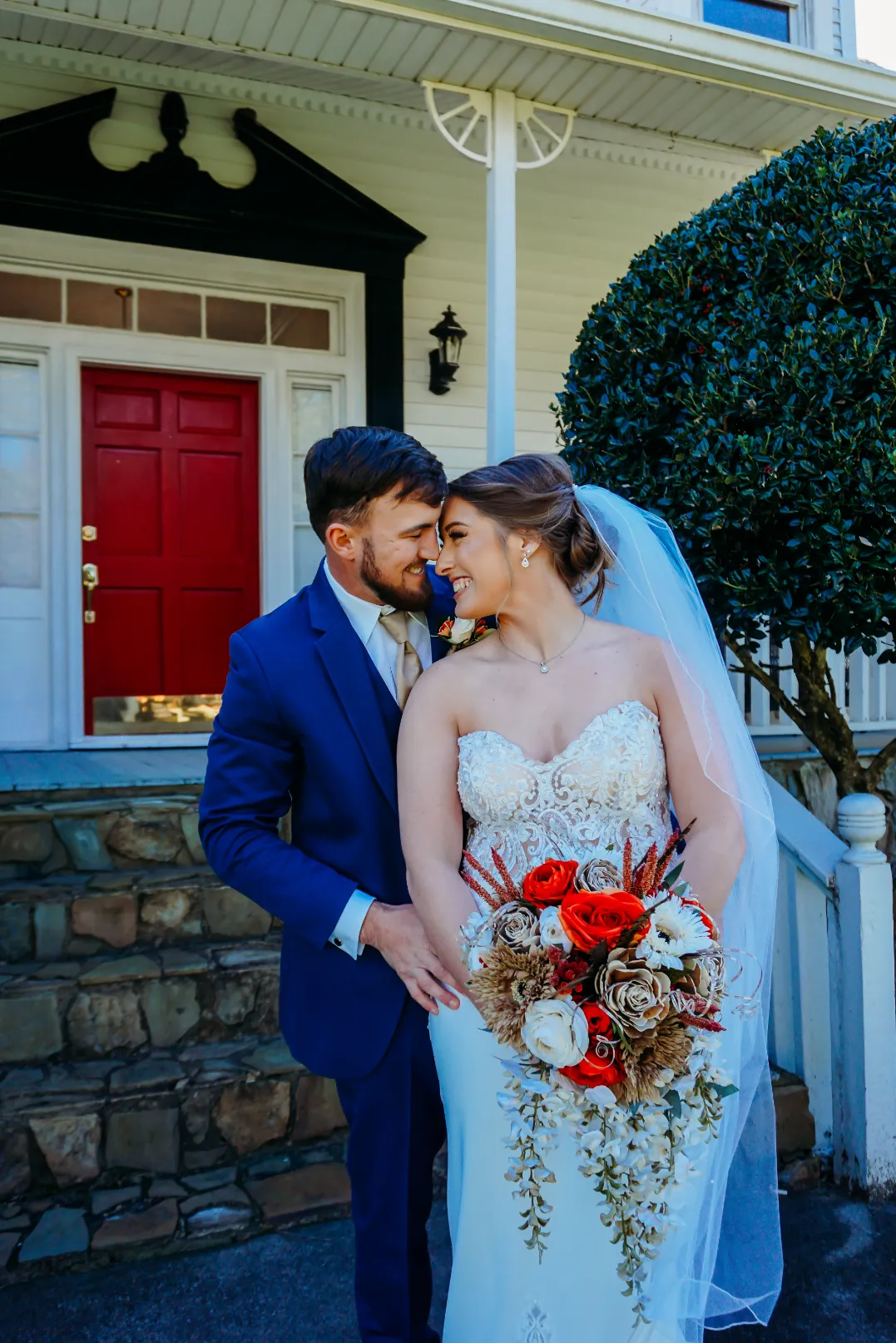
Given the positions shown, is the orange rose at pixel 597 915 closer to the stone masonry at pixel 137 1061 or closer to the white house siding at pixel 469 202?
the stone masonry at pixel 137 1061

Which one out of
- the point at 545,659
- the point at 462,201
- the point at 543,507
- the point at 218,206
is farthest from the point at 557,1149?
the point at 462,201

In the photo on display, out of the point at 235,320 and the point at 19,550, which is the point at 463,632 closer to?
the point at 19,550

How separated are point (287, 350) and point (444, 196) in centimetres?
137

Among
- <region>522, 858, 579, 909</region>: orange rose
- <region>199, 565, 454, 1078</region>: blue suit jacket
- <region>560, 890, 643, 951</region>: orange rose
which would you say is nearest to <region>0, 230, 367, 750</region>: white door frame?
<region>199, 565, 454, 1078</region>: blue suit jacket

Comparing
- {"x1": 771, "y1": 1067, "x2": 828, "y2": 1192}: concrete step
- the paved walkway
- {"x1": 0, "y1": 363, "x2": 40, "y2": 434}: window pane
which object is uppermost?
{"x1": 0, "y1": 363, "x2": 40, "y2": 434}: window pane

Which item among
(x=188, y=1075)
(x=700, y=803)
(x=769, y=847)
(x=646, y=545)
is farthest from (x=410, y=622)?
(x=188, y=1075)

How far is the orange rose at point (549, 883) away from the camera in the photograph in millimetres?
A: 1683

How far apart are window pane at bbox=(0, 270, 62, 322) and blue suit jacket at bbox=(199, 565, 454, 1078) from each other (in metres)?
4.22

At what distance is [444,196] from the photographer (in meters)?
6.34

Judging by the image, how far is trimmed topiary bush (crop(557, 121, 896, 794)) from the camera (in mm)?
3031

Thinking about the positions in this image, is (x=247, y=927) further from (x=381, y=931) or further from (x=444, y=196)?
(x=444, y=196)

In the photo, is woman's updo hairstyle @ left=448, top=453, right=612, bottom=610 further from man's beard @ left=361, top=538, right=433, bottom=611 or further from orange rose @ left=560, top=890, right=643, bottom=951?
orange rose @ left=560, top=890, right=643, bottom=951

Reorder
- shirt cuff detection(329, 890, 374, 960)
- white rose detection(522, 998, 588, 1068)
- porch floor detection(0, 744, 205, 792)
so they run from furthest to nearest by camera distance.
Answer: porch floor detection(0, 744, 205, 792) < shirt cuff detection(329, 890, 374, 960) < white rose detection(522, 998, 588, 1068)

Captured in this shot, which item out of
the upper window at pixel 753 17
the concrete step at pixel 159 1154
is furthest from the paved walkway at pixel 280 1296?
the upper window at pixel 753 17
